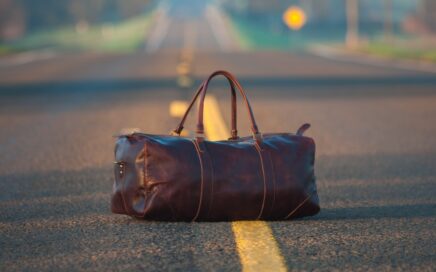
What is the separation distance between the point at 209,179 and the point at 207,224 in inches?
10.2

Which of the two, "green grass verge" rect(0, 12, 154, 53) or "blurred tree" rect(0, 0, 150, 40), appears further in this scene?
"blurred tree" rect(0, 0, 150, 40)

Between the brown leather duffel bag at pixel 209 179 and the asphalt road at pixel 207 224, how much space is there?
94 mm

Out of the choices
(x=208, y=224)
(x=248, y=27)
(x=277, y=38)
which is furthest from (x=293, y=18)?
(x=208, y=224)

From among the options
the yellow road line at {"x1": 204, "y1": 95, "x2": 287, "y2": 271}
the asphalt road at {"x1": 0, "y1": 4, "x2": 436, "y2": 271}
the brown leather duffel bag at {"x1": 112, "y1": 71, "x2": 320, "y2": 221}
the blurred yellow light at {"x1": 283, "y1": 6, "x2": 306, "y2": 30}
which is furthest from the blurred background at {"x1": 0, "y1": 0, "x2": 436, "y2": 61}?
the yellow road line at {"x1": 204, "y1": 95, "x2": 287, "y2": 271}

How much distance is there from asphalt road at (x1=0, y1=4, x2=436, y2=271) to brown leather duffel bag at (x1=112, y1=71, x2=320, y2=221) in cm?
9

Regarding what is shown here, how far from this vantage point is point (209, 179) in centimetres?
491

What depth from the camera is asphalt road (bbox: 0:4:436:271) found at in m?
4.32

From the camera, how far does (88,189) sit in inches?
251

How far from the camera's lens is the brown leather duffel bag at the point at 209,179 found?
16.1 ft

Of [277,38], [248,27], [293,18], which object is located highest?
[293,18]

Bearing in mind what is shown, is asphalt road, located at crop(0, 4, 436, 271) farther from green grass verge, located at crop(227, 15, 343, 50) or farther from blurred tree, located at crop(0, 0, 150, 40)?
blurred tree, located at crop(0, 0, 150, 40)

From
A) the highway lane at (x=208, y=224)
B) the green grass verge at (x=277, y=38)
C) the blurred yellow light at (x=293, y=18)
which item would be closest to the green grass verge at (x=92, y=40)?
the green grass verge at (x=277, y=38)

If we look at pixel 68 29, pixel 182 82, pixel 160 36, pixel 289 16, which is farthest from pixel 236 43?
pixel 182 82

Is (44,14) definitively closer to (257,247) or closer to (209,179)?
(209,179)
